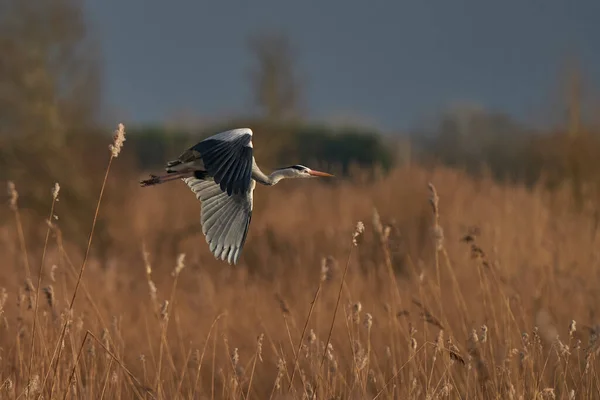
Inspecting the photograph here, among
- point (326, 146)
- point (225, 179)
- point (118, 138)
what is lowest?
point (326, 146)

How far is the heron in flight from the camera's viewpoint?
3.14 m

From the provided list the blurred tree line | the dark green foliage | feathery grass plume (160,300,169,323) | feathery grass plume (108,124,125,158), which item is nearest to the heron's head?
feathery grass plume (160,300,169,323)

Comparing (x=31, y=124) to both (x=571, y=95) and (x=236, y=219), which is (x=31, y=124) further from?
(x=236, y=219)

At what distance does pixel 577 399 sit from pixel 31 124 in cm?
898

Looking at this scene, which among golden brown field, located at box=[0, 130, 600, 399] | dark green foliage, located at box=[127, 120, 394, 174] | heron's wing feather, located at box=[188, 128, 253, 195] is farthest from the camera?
dark green foliage, located at box=[127, 120, 394, 174]

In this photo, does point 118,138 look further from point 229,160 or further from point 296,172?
point 296,172

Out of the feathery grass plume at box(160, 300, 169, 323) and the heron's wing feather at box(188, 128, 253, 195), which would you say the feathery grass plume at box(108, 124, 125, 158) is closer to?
the heron's wing feather at box(188, 128, 253, 195)

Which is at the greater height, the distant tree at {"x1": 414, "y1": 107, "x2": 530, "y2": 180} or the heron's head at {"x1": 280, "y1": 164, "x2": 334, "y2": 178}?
the heron's head at {"x1": 280, "y1": 164, "x2": 334, "y2": 178}

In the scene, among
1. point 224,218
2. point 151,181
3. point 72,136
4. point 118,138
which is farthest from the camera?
point 72,136

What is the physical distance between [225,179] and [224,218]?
435 millimetres

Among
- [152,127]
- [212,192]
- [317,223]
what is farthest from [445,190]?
[152,127]

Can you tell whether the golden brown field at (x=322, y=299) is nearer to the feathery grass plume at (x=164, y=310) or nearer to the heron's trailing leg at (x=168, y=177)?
the feathery grass plume at (x=164, y=310)

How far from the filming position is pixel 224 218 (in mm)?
3510

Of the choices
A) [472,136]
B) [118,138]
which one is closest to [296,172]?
[118,138]
